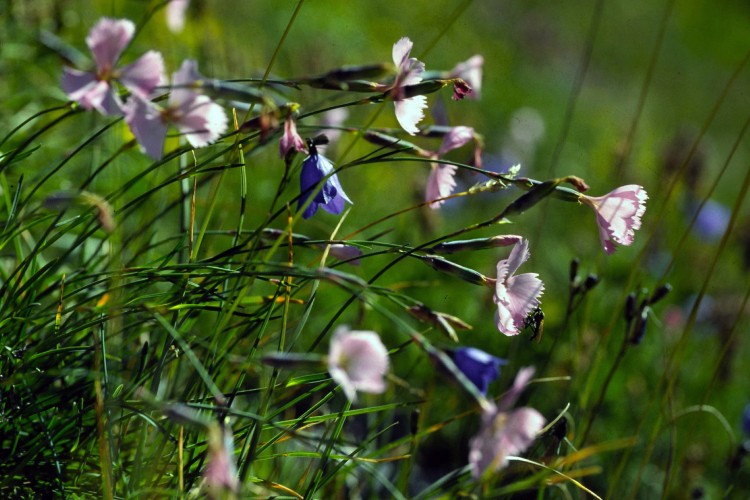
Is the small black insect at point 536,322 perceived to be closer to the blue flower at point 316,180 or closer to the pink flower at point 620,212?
the pink flower at point 620,212

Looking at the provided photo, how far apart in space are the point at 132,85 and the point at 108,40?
0.05 meters

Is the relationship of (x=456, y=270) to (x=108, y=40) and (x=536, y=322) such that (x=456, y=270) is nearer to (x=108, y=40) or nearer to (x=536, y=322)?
(x=536, y=322)

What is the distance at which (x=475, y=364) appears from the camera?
1235mm

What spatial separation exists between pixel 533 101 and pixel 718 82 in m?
5.66

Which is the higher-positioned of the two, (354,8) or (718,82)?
(354,8)

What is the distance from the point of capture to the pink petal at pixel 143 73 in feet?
2.85

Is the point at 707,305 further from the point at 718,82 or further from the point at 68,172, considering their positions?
the point at 718,82

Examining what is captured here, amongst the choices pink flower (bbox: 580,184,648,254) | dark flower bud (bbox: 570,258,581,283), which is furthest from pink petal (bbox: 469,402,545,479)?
dark flower bud (bbox: 570,258,581,283)

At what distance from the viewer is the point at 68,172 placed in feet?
6.93

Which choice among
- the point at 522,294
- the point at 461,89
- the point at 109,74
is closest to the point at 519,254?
the point at 522,294

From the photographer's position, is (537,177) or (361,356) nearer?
(361,356)

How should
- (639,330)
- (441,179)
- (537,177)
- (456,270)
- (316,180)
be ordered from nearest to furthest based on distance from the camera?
(456,270) < (316,180) < (441,179) < (639,330) < (537,177)

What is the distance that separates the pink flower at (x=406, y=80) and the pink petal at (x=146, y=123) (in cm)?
31

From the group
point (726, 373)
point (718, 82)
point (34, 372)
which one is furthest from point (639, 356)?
point (718, 82)
